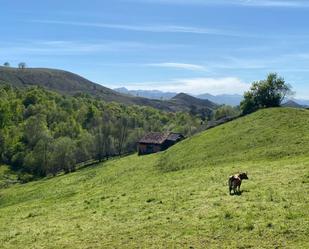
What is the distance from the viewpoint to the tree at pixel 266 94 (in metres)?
93.9

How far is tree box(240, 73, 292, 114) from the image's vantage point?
3698 inches

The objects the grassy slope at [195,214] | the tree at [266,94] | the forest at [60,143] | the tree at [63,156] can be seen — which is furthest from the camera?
the forest at [60,143]

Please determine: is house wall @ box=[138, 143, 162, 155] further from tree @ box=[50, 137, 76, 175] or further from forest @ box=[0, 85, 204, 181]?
tree @ box=[50, 137, 76, 175]

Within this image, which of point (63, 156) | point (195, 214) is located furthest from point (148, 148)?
point (195, 214)

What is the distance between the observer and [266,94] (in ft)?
312

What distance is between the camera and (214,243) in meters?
21.0

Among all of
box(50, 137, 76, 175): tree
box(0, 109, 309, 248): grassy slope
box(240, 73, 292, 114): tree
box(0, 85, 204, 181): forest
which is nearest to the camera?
box(0, 109, 309, 248): grassy slope

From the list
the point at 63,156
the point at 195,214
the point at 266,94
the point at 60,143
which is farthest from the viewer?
the point at 60,143

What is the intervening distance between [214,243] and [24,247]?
11.6 metres

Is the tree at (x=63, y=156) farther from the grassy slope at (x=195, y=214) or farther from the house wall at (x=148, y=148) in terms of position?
the grassy slope at (x=195, y=214)

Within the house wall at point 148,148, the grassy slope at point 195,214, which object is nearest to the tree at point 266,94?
the house wall at point 148,148

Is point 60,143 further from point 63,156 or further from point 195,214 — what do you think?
point 195,214

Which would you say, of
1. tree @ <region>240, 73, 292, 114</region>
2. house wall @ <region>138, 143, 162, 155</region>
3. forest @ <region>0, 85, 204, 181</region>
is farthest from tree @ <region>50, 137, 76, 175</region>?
tree @ <region>240, 73, 292, 114</region>

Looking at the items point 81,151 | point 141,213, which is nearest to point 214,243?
point 141,213
